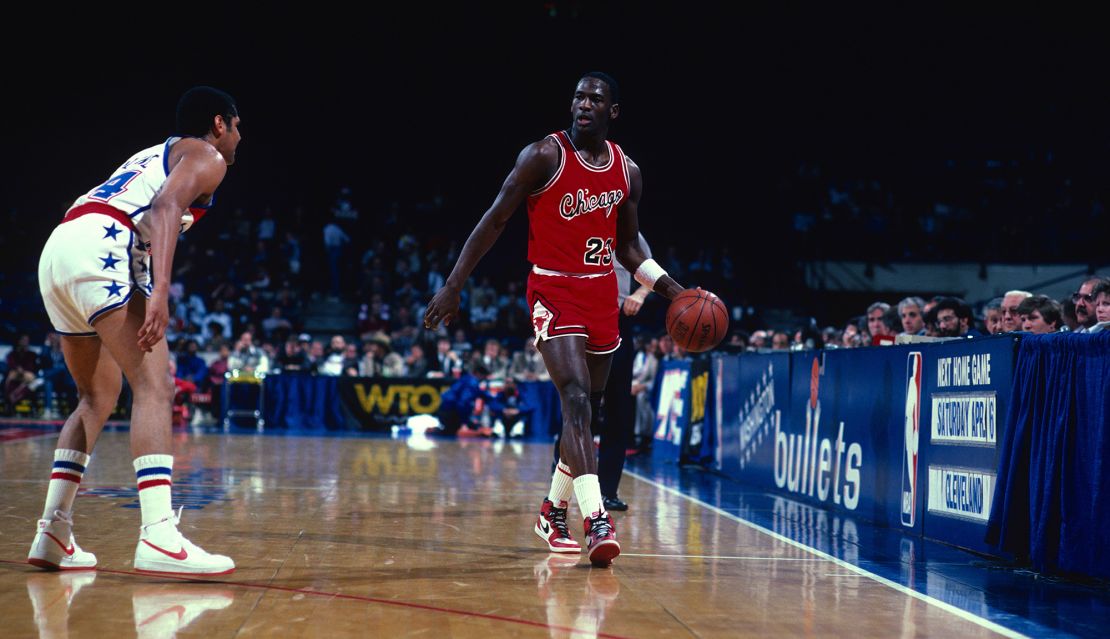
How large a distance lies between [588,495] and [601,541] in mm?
252

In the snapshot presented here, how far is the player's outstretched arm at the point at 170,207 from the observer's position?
12.4 ft

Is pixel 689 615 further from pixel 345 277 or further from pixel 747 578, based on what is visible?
pixel 345 277

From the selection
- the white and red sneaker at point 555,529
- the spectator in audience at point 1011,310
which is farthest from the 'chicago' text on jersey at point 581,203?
the spectator in audience at point 1011,310

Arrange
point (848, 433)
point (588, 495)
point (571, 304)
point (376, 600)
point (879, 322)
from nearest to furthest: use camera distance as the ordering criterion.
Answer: point (376, 600)
point (588, 495)
point (571, 304)
point (848, 433)
point (879, 322)

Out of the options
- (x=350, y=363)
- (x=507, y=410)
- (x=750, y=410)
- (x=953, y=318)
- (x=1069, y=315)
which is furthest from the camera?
(x=350, y=363)

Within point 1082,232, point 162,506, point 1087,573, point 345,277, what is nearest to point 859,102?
point 1082,232

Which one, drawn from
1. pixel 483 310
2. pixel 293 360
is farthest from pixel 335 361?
pixel 483 310

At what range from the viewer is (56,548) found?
13.0 ft

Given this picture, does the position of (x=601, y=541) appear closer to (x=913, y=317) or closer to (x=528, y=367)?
(x=913, y=317)

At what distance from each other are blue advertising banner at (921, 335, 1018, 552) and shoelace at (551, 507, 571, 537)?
205 centimetres

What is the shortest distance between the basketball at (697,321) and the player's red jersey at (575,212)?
0.48 metres

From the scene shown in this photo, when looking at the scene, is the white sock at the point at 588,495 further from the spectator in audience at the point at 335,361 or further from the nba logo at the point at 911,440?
the spectator in audience at the point at 335,361

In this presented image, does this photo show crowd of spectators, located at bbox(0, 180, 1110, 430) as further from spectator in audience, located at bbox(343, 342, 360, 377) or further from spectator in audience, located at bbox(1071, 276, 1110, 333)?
spectator in audience, located at bbox(1071, 276, 1110, 333)

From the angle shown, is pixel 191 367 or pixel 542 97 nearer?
pixel 191 367
